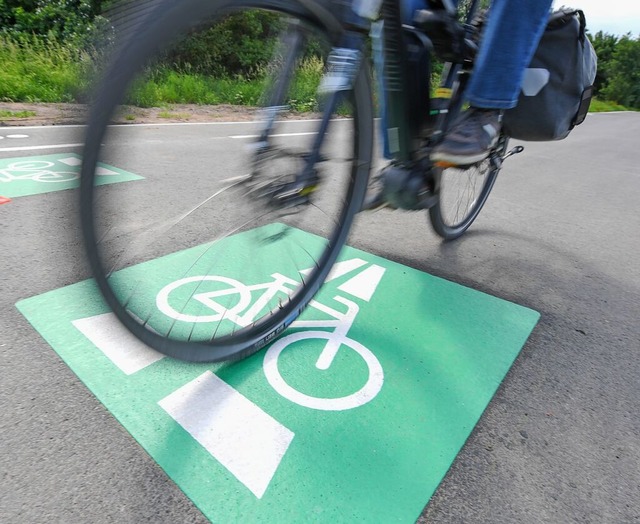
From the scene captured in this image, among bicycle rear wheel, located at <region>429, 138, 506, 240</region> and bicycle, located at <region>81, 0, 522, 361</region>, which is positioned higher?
bicycle, located at <region>81, 0, 522, 361</region>

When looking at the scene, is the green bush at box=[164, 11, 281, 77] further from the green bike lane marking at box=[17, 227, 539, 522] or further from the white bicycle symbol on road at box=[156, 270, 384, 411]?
the white bicycle symbol on road at box=[156, 270, 384, 411]

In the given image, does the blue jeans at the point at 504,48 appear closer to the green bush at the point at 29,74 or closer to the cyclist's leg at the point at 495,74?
the cyclist's leg at the point at 495,74

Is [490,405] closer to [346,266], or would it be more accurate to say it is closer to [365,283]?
[365,283]

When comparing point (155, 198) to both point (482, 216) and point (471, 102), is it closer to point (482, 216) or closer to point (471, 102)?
point (471, 102)

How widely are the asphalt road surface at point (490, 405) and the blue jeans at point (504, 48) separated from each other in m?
1.08

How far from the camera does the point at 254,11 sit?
1.30 metres

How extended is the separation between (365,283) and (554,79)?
4.54ft

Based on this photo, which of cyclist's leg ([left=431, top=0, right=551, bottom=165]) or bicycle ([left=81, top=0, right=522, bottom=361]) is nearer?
bicycle ([left=81, top=0, right=522, bottom=361])

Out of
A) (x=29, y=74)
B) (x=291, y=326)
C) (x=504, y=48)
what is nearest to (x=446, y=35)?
(x=504, y=48)

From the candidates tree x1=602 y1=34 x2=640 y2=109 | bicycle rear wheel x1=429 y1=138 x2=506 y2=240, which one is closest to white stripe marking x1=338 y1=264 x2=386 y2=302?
bicycle rear wheel x1=429 y1=138 x2=506 y2=240

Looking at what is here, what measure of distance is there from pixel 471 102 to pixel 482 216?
6.48 feet

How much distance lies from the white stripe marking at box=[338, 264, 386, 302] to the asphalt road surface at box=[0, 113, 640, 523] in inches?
10.5

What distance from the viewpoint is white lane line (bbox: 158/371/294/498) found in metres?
1.35

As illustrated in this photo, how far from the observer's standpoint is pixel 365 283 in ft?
8.08
